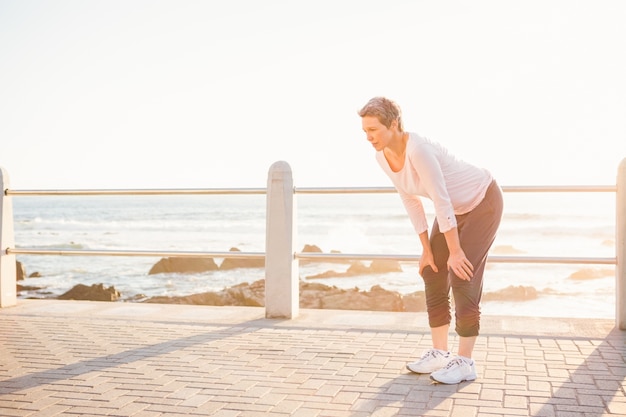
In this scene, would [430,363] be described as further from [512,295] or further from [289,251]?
[512,295]

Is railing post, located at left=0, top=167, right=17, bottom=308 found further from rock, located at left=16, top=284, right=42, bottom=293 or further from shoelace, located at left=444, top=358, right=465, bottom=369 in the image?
rock, located at left=16, top=284, right=42, bottom=293

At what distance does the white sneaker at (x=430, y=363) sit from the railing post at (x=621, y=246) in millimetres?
2097

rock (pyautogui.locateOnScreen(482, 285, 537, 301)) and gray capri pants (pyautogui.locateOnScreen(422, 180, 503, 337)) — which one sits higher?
gray capri pants (pyautogui.locateOnScreen(422, 180, 503, 337))

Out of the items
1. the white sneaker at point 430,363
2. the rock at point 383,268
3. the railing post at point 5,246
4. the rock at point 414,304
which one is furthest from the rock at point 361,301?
the rock at point 383,268

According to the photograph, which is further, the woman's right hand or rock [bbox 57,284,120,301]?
rock [bbox 57,284,120,301]

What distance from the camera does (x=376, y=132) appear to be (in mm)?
4059

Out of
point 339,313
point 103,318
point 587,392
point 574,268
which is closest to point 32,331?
point 103,318

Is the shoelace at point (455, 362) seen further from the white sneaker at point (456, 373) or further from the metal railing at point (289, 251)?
the metal railing at point (289, 251)

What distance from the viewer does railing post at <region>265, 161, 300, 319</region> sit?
6.61 metres

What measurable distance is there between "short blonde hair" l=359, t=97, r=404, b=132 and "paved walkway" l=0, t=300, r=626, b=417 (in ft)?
5.03

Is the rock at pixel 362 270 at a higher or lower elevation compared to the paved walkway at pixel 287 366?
lower

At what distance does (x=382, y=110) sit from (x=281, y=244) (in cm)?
281

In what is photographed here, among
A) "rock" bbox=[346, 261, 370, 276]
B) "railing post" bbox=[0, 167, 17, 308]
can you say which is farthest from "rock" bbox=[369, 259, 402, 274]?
"railing post" bbox=[0, 167, 17, 308]

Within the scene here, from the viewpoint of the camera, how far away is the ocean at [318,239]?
1886cm
